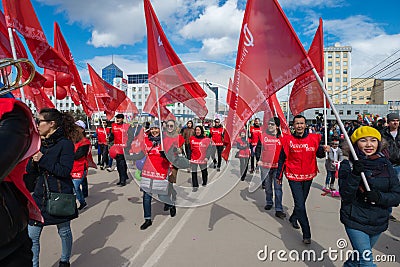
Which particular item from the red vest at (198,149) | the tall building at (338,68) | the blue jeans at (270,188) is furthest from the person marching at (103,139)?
the tall building at (338,68)

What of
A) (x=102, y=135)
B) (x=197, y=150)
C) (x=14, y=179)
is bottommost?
(x=197, y=150)

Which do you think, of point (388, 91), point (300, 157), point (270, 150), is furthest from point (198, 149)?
point (388, 91)

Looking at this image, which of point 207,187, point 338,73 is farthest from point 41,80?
point 338,73

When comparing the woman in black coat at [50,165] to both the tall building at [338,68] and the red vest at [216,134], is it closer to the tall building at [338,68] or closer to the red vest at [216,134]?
the red vest at [216,134]

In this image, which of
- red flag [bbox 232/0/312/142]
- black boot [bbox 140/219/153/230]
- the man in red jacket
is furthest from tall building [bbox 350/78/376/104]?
black boot [bbox 140/219/153/230]

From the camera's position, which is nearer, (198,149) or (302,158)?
(302,158)

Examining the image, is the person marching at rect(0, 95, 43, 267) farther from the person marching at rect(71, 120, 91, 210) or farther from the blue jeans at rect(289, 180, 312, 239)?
the blue jeans at rect(289, 180, 312, 239)

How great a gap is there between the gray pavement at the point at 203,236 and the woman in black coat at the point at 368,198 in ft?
3.35

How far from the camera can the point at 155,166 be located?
4668 millimetres

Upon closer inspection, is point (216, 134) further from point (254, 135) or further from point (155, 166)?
point (155, 166)

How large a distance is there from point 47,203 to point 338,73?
107468 millimetres

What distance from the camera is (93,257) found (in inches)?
139

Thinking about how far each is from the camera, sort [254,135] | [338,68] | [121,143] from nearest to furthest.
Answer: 1. [121,143]
2. [254,135]
3. [338,68]

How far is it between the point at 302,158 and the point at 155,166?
2.30 m
